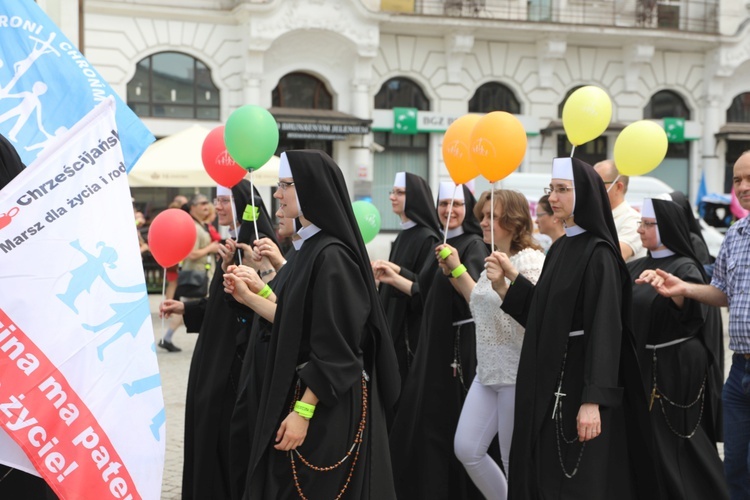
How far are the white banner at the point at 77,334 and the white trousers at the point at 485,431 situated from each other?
2.36m

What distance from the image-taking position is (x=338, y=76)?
83.3 feet

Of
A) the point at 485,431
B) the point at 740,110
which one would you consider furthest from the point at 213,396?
the point at 740,110

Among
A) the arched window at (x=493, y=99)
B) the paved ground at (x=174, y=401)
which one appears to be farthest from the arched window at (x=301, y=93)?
the paved ground at (x=174, y=401)

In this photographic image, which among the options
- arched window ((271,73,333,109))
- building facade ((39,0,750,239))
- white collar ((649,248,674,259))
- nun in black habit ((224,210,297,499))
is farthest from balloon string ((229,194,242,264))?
arched window ((271,73,333,109))

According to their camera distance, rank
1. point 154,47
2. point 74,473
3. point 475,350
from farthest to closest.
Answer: point 154,47, point 475,350, point 74,473

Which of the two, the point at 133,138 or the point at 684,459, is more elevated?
the point at 133,138

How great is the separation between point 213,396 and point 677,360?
106 inches

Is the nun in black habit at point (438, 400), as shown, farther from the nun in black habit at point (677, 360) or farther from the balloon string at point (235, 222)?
the balloon string at point (235, 222)

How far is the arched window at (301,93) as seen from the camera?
25094mm

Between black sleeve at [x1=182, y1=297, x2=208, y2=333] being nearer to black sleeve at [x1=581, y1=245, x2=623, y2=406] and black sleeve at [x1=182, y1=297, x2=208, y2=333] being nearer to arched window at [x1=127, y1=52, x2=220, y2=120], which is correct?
black sleeve at [x1=581, y1=245, x2=623, y2=406]

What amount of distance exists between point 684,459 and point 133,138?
3729 mm

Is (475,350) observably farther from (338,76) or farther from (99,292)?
(338,76)

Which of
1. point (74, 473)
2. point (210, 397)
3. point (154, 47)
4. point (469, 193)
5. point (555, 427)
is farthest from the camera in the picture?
point (154, 47)

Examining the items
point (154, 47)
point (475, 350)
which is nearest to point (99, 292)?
point (475, 350)
